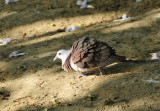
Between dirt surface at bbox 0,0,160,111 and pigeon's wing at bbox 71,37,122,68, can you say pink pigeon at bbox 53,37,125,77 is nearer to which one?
pigeon's wing at bbox 71,37,122,68

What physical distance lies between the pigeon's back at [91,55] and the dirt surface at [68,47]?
0.22 metres

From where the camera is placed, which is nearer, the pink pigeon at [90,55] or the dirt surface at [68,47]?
the dirt surface at [68,47]

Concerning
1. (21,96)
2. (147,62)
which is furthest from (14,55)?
(147,62)

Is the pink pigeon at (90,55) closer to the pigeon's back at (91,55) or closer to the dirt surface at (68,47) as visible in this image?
the pigeon's back at (91,55)

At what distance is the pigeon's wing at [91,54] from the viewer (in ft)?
14.1

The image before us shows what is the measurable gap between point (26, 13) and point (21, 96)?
13.7 ft

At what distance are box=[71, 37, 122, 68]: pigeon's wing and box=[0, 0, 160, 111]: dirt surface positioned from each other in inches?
9.1

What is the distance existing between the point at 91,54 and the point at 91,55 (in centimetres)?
1

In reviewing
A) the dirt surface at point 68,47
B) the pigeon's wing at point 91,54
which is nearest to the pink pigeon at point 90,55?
the pigeon's wing at point 91,54

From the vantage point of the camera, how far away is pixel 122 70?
4.57 metres

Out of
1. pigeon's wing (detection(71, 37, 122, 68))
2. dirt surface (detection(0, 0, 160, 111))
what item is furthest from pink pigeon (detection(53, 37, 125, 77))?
dirt surface (detection(0, 0, 160, 111))

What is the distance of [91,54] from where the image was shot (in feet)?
14.0

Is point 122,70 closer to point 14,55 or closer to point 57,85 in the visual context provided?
point 57,85

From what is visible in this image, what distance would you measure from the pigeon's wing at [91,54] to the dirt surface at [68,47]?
23 centimetres
